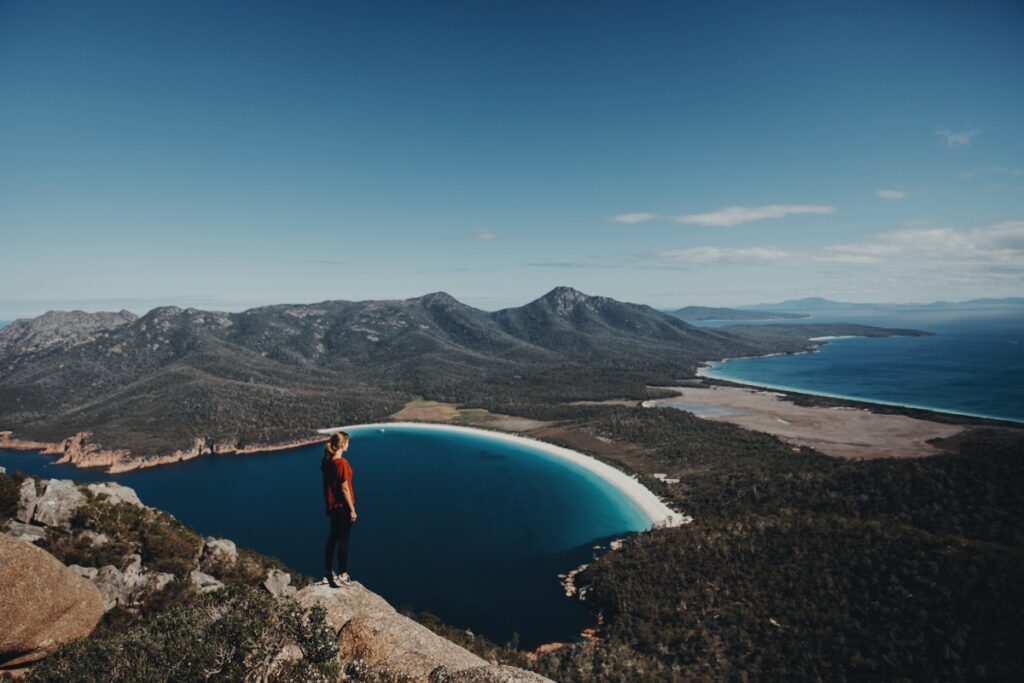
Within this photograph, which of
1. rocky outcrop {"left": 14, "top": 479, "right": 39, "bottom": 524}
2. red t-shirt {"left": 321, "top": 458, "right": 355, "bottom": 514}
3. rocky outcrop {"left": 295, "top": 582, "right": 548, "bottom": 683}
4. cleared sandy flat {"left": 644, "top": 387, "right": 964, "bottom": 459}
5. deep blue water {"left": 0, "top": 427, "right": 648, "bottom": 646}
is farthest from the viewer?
cleared sandy flat {"left": 644, "top": 387, "right": 964, "bottom": 459}

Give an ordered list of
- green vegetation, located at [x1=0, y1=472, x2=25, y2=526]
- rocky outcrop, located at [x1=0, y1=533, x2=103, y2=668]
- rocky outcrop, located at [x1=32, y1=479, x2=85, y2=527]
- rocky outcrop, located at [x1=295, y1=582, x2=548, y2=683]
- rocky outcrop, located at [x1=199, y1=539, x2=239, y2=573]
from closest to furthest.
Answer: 1. rocky outcrop, located at [x1=295, y1=582, x2=548, y2=683]
2. rocky outcrop, located at [x1=0, y1=533, x2=103, y2=668]
3. green vegetation, located at [x1=0, y1=472, x2=25, y2=526]
4. rocky outcrop, located at [x1=32, y1=479, x2=85, y2=527]
5. rocky outcrop, located at [x1=199, y1=539, x2=239, y2=573]

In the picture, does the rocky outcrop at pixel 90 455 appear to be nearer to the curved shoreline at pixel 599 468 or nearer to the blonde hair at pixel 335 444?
the curved shoreline at pixel 599 468

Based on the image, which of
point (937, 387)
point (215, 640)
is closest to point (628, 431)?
point (215, 640)

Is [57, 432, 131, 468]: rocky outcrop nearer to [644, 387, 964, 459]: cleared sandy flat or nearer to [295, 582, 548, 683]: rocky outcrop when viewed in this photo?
[295, 582, 548, 683]: rocky outcrop

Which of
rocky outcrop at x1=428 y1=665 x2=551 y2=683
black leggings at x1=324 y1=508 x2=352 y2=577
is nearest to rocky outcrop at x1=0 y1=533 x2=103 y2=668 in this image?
black leggings at x1=324 y1=508 x2=352 y2=577

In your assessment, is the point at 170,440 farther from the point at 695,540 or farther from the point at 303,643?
the point at 303,643

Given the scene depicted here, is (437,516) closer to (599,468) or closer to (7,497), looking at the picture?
(599,468)
